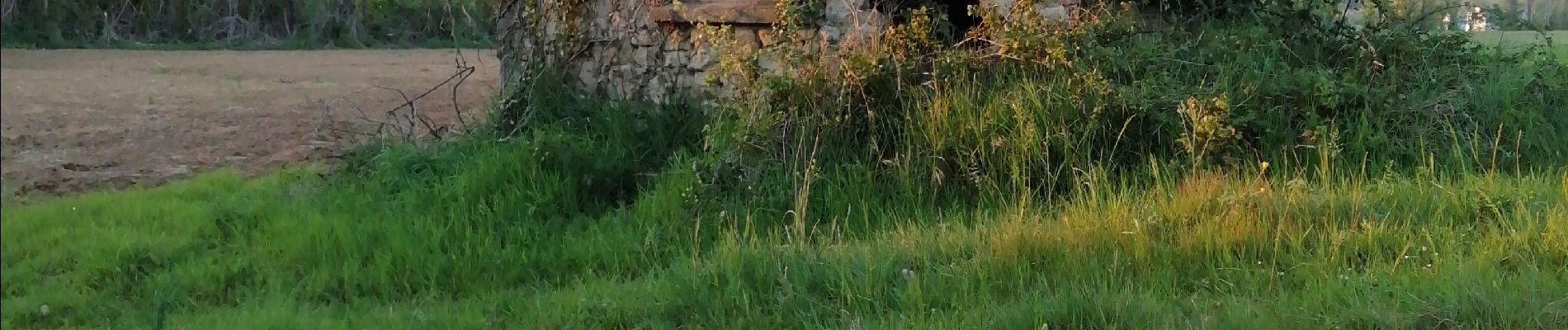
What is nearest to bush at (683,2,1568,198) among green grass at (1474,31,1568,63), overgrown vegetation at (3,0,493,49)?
green grass at (1474,31,1568,63)

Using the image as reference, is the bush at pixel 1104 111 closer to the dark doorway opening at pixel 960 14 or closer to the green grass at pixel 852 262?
the green grass at pixel 852 262

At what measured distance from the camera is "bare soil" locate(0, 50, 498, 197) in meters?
5.29

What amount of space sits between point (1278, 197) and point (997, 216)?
1.04m

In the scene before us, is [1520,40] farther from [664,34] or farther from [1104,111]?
[664,34]

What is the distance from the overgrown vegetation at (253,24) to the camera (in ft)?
65.2

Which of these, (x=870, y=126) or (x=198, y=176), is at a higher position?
(x=870, y=126)

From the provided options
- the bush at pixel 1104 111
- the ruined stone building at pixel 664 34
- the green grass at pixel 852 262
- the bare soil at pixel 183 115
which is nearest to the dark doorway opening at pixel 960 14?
the ruined stone building at pixel 664 34

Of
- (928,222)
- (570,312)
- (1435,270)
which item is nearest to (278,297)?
(570,312)

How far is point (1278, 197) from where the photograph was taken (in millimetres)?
4383

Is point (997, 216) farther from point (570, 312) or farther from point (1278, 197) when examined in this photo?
point (570, 312)

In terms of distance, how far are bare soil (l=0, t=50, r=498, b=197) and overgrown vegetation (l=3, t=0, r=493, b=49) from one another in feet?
5.25

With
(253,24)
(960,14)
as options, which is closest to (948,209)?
(960,14)

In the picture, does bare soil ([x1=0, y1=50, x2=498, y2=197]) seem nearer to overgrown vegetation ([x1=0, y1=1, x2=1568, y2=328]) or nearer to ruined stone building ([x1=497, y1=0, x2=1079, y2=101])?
ruined stone building ([x1=497, y1=0, x2=1079, y2=101])

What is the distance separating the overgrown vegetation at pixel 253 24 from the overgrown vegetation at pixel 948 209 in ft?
31.1
